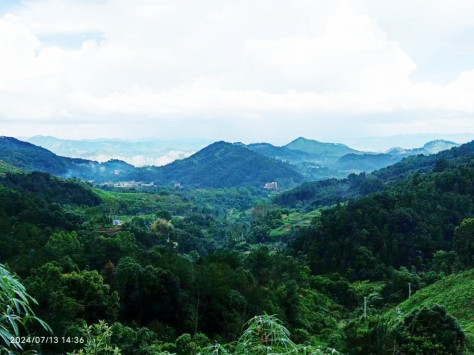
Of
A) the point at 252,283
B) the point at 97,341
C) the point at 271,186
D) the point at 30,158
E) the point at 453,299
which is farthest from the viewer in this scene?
the point at 271,186

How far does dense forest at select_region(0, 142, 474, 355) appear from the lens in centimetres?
1177

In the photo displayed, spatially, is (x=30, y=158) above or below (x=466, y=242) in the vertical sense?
above

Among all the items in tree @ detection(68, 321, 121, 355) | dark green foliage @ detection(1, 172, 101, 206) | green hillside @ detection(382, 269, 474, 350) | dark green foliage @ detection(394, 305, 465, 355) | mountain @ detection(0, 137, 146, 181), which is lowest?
green hillside @ detection(382, 269, 474, 350)

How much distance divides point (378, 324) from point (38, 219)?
33.2 metres

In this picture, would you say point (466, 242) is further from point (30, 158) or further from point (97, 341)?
point (30, 158)

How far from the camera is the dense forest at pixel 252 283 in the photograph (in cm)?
1177

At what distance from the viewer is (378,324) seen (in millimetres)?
14016

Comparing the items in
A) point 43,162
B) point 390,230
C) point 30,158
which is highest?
point 30,158

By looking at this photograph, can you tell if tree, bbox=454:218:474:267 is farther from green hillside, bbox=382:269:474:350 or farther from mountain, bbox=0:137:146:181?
mountain, bbox=0:137:146:181

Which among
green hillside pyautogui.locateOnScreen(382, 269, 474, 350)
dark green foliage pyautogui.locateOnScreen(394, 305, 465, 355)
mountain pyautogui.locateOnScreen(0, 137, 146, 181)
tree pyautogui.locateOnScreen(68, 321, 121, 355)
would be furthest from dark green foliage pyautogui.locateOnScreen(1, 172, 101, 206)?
tree pyautogui.locateOnScreen(68, 321, 121, 355)

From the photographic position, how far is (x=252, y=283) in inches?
902

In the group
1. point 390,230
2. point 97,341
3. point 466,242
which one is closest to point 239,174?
point 390,230

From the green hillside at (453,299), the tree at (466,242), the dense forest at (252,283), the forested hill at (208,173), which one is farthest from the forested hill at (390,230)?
the forested hill at (208,173)

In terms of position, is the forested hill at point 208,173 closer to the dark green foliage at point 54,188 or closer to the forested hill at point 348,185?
the forested hill at point 348,185
